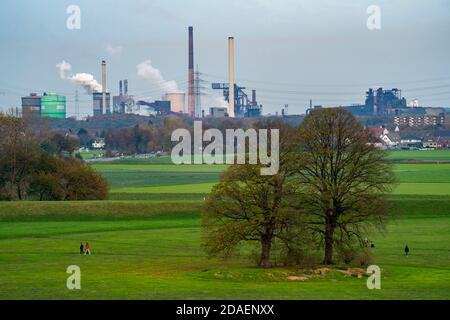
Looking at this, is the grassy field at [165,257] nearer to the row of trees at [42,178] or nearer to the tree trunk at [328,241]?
the tree trunk at [328,241]

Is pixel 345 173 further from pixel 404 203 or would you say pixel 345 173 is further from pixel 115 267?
pixel 404 203

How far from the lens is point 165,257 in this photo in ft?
170

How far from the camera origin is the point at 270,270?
44.9 m

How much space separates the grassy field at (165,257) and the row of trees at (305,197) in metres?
1.76

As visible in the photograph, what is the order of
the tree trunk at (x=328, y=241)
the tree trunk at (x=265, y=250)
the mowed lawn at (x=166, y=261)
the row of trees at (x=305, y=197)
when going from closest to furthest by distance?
1. the mowed lawn at (x=166, y=261)
2. the row of trees at (x=305, y=197)
3. the tree trunk at (x=265, y=250)
4. the tree trunk at (x=328, y=241)

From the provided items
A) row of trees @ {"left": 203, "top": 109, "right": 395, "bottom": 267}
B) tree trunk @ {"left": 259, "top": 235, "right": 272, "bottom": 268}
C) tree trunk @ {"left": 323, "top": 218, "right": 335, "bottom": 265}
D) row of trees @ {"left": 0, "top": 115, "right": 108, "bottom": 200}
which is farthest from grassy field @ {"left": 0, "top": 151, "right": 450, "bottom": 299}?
row of trees @ {"left": 0, "top": 115, "right": 108, "bottom": 200}


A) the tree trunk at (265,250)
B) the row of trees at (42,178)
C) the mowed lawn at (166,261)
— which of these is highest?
the row of trees at (42,178)

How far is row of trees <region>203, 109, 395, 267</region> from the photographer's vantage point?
151 ft

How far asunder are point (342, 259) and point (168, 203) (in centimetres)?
2973

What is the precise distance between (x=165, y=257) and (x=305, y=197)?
903 centimetres

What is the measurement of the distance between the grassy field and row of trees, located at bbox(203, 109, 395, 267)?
69.4 inches

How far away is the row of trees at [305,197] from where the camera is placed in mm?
46062

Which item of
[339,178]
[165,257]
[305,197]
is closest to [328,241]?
[305,197]

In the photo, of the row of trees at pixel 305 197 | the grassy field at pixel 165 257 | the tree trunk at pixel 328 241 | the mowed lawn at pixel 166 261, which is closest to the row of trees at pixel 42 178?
the grassy field at pixel 165 257
